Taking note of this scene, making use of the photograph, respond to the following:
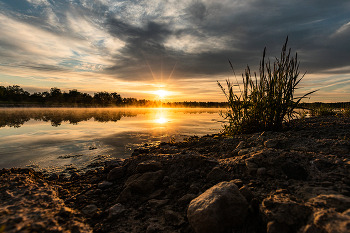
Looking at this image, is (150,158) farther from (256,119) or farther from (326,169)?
(256,119)

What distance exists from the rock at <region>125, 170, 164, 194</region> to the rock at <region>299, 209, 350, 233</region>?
181 cm

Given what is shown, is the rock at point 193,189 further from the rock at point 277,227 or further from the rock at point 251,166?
the rock at point 277,227

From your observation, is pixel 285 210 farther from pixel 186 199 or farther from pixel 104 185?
pixel 104 185

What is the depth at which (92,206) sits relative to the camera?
2221 mm

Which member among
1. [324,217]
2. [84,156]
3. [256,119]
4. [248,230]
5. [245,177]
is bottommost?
[84,156]

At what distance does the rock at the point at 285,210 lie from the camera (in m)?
1.34

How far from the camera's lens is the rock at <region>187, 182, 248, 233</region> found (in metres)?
1.53

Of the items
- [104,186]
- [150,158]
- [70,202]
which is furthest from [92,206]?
[150,158]

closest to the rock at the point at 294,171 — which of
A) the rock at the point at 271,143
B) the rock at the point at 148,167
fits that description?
the rock at the point at 271,143

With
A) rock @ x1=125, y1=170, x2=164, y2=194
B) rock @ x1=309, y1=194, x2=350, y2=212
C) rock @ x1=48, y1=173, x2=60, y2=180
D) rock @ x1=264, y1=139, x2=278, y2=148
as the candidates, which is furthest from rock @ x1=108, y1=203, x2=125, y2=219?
rock @ x1=264, y1=139, x2=278, y2=148

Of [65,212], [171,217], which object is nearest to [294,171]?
[171,217]

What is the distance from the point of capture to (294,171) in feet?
6.60

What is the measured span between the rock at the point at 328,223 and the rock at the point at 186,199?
1.12 m

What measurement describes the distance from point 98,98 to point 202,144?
6689 centimetres
